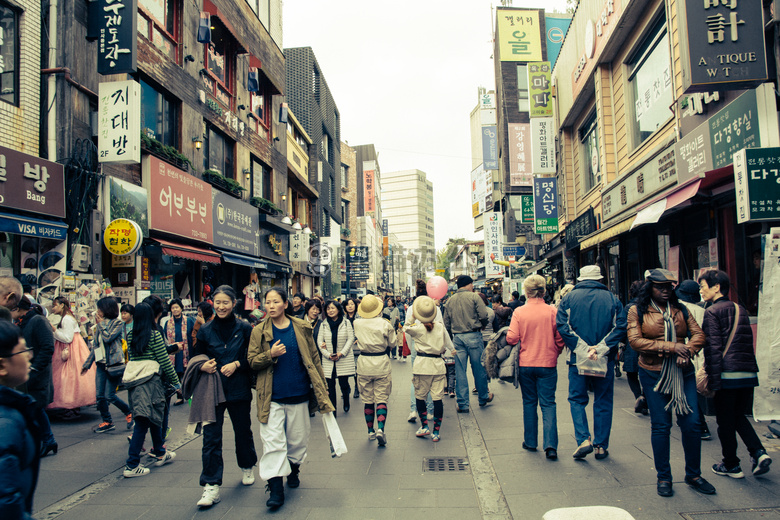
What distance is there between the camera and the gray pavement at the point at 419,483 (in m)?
4.15

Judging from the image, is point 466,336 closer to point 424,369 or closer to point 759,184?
point 424,369

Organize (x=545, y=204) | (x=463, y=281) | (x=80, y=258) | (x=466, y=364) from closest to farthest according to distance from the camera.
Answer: (x=466, y=364) → (x=463, y=281) → (x=80, y=258) → (x=545, y=204)

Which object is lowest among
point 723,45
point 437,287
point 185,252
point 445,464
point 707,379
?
point 445,464

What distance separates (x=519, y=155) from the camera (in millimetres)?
25094

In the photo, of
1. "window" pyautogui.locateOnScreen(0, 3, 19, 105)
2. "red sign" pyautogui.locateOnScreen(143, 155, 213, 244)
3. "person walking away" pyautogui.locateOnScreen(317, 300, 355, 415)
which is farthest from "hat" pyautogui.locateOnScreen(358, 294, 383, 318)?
"red sign" pyautogui.locateOnScreen(143, 155, 213, 244)

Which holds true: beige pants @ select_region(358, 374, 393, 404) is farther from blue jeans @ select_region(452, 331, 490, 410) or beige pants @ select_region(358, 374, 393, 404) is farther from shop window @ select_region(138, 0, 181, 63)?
shop window @ select_region(138, 0, 181, 63)

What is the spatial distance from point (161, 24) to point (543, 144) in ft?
41.8

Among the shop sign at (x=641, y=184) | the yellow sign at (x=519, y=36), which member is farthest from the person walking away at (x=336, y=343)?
the yellow sign at (x=519, y=36)

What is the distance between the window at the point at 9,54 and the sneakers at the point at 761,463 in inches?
447

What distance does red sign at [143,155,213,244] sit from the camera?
39.9 ft

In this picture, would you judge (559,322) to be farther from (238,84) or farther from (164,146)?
(238,84)

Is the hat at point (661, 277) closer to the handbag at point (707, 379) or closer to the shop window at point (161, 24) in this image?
the handbag at point (707, 379)

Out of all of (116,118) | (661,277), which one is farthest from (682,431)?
(116,118)

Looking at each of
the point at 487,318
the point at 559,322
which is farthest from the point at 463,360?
the point at 559,322
